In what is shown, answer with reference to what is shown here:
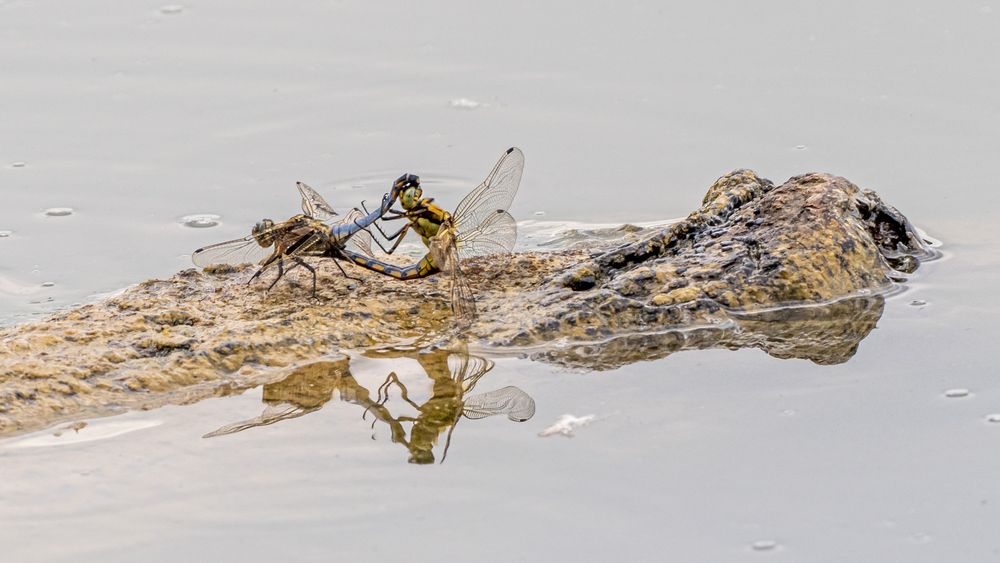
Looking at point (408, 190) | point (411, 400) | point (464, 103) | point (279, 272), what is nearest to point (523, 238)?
point (408, 190)

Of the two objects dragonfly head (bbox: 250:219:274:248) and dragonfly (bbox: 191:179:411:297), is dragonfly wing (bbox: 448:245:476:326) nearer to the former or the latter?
A: dragonfly (bbox: 191:179:411:297)

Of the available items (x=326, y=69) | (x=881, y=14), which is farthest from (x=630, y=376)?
(x=881, y=14)

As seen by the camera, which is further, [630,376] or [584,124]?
[584,124]

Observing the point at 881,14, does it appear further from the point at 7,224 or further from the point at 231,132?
the point at 7,224

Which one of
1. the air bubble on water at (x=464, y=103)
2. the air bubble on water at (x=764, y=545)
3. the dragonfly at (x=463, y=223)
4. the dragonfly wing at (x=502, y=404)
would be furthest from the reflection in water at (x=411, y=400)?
the air bubble on water at (x=464, y=103)

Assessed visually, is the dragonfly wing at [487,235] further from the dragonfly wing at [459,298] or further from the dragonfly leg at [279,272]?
the dragonfly leg at [279,272]

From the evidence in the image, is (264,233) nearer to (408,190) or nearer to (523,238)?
(408,190)

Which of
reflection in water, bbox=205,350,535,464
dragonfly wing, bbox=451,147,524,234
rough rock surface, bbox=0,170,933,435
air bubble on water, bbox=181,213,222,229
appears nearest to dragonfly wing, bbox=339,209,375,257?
rough rock surface, bbox=0,170,933,435
